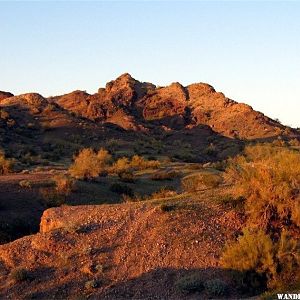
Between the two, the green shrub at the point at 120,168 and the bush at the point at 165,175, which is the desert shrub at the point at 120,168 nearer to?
the green shrub at the point at 120,168

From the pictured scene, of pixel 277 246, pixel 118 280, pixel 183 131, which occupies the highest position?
pixel 183 131

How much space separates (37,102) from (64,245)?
227ft

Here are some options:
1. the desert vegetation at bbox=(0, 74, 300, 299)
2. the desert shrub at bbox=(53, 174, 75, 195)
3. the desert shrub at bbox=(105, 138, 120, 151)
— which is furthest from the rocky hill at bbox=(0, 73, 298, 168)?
the desert vegetation at bbox=(0, 74, 300, 299)

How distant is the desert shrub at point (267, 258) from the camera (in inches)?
541

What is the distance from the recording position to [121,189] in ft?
105

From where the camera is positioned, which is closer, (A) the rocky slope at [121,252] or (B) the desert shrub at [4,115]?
(A) the rocky slope at [121,252]

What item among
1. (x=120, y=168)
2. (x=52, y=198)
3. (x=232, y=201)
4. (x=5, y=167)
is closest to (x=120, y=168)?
(x=120, y=168)

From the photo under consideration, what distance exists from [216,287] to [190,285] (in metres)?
0.68

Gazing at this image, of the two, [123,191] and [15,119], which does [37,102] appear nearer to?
[15,119]

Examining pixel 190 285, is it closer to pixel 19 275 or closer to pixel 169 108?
pixel 19 275

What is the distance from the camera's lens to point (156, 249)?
1573 centimetres

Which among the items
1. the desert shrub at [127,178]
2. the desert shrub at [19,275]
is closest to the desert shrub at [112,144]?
the desert shrub at [127,178]

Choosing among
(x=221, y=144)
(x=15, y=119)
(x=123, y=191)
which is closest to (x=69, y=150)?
(x=15, y=119)

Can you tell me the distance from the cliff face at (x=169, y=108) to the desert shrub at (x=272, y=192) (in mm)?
62717
